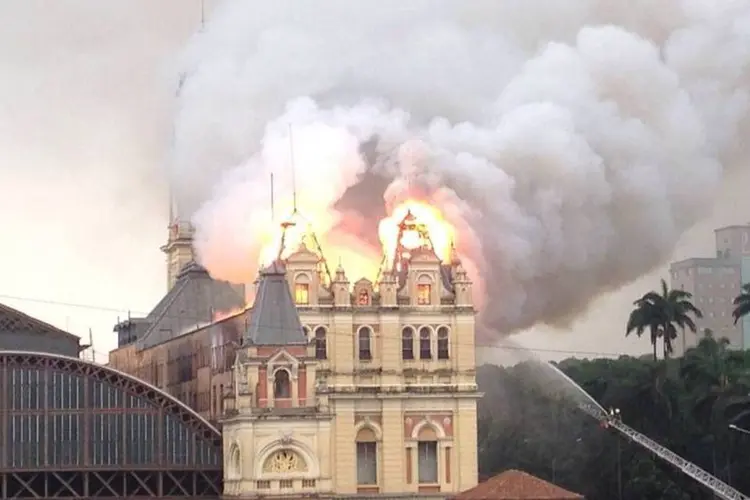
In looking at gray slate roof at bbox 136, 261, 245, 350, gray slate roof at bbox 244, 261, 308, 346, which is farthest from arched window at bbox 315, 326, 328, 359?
gray slate roof at bbox 136, 261, 245, 350

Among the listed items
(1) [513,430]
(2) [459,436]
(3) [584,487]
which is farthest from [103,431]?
(1) [513,430]

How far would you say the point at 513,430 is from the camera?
171250 millimetres

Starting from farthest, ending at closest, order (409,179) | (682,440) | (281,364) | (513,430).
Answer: (513,430) → (682,440) → (409,179) → (281,364)

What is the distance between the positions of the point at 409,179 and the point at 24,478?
30.7 meters

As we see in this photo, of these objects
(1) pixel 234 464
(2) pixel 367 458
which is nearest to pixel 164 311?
(2) pixel 367 458

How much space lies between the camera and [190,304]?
155 metres

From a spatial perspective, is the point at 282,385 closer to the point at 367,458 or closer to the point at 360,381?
the point at 360,381

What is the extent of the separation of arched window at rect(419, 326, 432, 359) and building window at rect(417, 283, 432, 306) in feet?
5.47

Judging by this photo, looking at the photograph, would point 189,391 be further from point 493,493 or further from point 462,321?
point 493,493

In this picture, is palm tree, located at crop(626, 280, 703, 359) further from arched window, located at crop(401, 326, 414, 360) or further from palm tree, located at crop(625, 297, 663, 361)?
arched window, located at crop(401, 326, 414, 360)

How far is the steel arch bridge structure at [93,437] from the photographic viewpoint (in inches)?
4609

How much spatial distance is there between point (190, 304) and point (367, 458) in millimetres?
39022

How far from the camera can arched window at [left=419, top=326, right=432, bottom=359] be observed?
400 ft

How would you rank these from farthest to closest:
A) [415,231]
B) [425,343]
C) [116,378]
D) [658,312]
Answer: [658,312] < [415,231] < [425,343] < [116,378]
